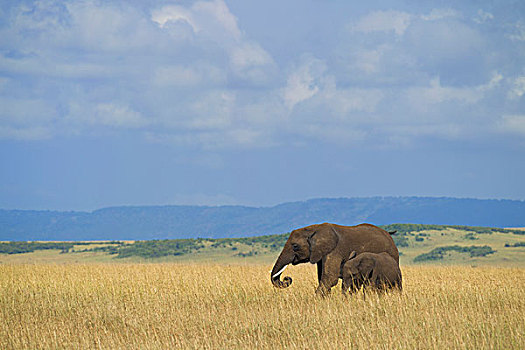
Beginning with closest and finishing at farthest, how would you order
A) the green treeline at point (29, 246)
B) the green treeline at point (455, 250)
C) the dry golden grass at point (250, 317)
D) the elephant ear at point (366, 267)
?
the dry golden grass at point (250, 317) < the elephant ear at point (366, 267) < the green treeline at point (455, 250) < the green treeline at point (29, 246)

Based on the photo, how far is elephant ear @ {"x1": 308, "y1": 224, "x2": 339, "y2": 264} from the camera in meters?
14.1

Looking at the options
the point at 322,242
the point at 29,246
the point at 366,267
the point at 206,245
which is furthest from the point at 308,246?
the point at 29,246

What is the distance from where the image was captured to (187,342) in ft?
34.3

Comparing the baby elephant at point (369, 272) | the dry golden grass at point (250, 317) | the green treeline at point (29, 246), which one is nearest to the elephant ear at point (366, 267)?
the baby elephant at point (369, 272)

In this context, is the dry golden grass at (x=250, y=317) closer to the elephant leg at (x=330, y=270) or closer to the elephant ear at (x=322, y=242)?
the elephant leg at (x=330, y=270)

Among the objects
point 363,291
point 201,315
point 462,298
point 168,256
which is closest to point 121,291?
point 201,315

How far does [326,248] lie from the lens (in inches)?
558

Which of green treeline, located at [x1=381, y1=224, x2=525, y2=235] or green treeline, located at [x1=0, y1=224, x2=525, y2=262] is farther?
green treeline, located at [x1=381, y1=224, x2=525, y2=235]

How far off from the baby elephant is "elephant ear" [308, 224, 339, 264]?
1.84 feet

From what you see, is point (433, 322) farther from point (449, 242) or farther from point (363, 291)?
point (449, 242)

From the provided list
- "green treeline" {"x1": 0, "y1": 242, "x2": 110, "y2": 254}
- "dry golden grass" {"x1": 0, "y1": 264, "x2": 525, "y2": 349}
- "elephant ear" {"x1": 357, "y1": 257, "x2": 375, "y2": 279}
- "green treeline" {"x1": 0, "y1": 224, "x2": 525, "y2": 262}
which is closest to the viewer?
"dry golden grass" {"x1": 0, "y1": 264, "x2": 525, "y2": 349}

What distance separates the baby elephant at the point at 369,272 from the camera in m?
13.7

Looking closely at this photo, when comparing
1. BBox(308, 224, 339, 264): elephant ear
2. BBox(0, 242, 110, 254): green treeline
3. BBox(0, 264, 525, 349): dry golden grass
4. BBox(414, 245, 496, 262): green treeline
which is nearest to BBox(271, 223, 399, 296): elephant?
BBox(308, 224, 339, 264): elephant ear

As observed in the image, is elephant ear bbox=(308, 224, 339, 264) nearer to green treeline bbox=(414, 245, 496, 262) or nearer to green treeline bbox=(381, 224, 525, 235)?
green treeline bbox=(414, 245, 496, 262)
